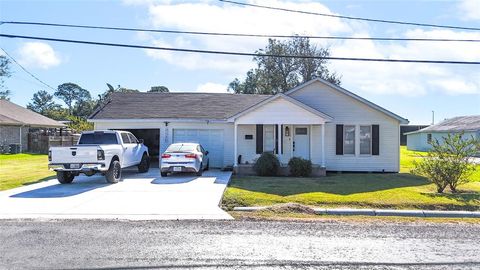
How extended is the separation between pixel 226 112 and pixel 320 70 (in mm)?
31098

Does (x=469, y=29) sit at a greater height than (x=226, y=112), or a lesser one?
greater

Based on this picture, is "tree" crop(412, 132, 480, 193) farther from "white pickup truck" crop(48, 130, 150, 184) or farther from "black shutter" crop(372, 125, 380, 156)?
"white pickup truck" crop(48, 130, 150, 184)

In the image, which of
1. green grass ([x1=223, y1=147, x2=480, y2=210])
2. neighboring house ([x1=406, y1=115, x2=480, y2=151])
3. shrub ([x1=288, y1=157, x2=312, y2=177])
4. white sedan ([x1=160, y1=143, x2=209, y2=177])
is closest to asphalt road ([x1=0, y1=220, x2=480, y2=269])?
green grass ([x1=223, y1=147, x2=480, y2=210])

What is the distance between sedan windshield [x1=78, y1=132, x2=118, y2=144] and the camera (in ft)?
57.8

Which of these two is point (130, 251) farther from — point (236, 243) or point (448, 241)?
point (448, 241)

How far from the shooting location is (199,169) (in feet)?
61.4

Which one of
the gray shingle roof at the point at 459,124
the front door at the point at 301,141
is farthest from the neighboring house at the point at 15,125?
the gray shingle roof at the point at 459,124

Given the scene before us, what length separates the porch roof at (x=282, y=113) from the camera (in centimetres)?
2004

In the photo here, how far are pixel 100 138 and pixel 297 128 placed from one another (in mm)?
9646

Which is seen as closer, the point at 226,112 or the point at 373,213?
the point at 373,213

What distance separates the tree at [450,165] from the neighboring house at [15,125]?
30721 millimetres

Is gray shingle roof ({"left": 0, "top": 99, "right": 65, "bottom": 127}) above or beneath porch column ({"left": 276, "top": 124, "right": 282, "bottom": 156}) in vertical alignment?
above

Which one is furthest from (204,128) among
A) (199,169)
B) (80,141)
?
(80,141)

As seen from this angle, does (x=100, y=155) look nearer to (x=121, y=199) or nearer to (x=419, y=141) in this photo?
(x=121, y=199)
